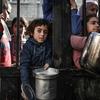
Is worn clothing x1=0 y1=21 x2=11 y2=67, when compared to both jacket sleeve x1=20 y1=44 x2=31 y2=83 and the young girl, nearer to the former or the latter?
jacket sleeve x1=20 y1=44 x2=31 y2=83

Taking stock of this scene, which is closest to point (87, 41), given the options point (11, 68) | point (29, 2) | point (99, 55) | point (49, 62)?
point (99, 55)

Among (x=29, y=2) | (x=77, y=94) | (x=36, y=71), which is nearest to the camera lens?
(x=36, y=71)

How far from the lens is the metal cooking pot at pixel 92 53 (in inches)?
113

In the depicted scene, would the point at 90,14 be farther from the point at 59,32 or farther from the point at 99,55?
the point at 99,55

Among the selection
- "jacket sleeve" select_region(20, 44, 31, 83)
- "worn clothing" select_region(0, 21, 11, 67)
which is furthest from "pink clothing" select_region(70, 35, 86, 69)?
"worn clothing" select_region(0, 21, 11, 67)

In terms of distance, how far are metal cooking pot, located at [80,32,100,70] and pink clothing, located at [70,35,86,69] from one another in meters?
0.23

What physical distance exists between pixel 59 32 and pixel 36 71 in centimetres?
40

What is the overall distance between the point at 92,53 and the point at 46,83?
1.49 feet

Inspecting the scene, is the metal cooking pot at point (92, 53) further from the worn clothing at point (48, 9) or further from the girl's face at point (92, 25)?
→ the worn clothing at point (48, 9)

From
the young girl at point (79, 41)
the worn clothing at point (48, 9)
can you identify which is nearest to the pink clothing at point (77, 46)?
the young girl at point (79, 41)

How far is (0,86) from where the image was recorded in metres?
3.33

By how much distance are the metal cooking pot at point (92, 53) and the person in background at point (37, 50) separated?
41cm

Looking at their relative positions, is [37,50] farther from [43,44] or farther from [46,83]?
[46,83]

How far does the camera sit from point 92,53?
2902 millimetres
